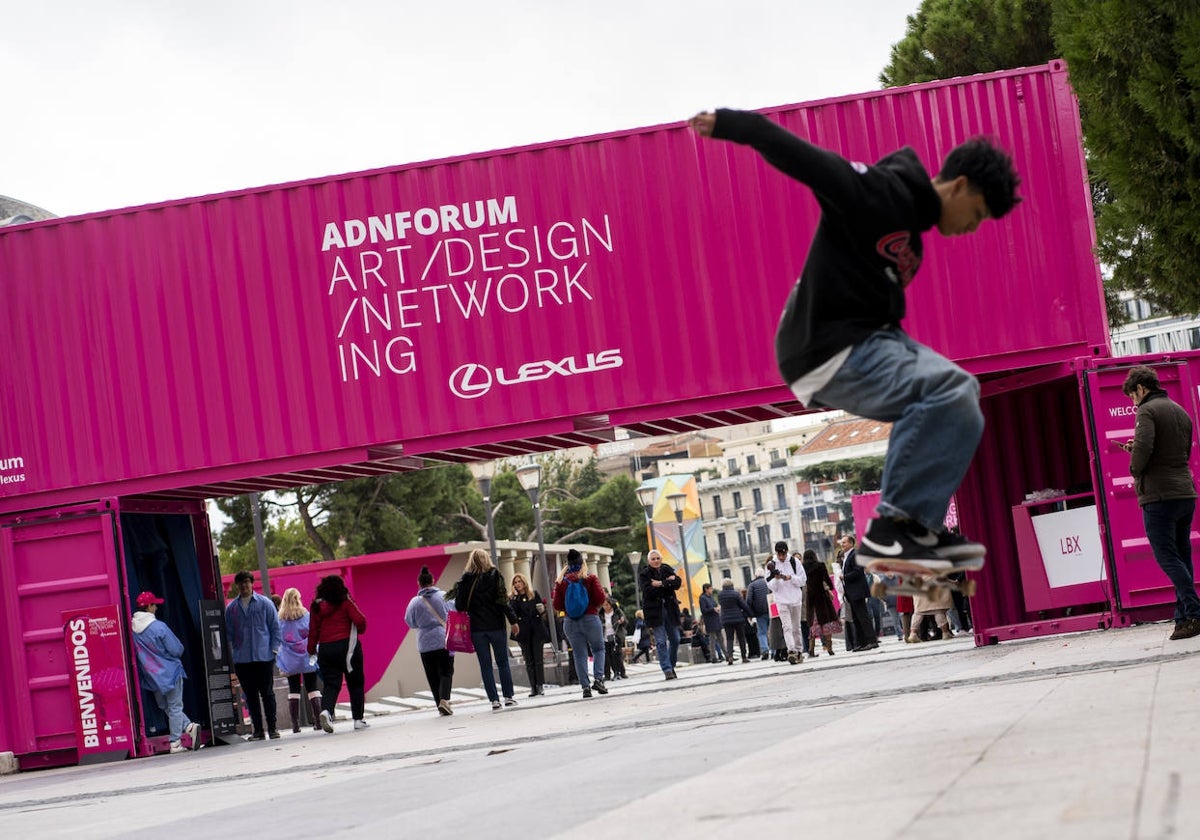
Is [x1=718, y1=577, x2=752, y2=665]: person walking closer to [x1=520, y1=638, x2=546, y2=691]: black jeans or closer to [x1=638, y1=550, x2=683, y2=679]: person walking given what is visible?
[x1=520, y1=638, x2=546, y2=691]: black jeans

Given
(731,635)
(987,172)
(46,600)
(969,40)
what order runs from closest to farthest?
1. (987,172)
2. (46,600)
3. (969,40)
4. (731,635)

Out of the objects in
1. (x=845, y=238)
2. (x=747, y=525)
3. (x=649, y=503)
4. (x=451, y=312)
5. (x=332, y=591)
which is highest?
(x=451, y=312)

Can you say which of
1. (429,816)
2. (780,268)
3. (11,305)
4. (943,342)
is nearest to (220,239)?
(11,305)

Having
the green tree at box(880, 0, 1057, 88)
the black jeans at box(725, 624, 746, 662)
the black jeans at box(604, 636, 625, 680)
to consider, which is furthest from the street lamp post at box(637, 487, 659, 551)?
the green tree at box(880, 0, 1057, 88)

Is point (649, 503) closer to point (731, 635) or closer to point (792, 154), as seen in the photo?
point (731, 635)

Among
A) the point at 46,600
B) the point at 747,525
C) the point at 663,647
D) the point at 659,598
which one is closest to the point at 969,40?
the point at 659,598

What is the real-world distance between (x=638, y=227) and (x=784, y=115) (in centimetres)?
183

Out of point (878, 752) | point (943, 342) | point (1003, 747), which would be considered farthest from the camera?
point (943, 342)

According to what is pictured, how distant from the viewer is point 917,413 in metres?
4.68

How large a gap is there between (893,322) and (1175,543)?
581 cm

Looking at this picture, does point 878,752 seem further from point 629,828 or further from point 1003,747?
point 629,828

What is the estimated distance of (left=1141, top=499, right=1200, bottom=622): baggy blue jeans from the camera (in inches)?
368

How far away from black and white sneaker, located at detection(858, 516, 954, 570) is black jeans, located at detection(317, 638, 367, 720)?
34.6 ft

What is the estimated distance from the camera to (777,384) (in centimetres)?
1416
